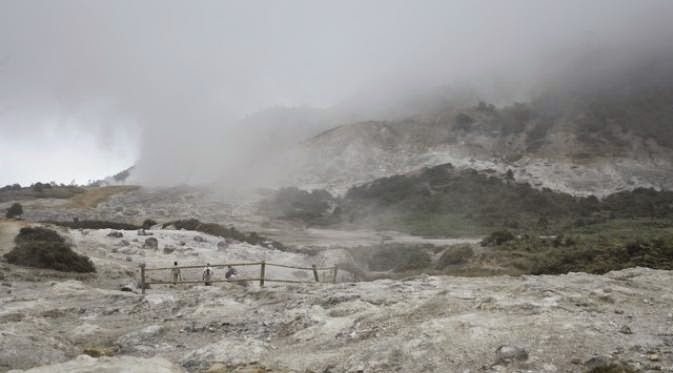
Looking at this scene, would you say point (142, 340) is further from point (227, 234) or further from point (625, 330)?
point (227, 234)

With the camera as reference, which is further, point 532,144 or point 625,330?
point 532,144

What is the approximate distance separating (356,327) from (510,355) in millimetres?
3598

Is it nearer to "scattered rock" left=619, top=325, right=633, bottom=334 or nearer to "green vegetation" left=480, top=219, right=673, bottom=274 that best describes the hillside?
"green vegetation" left=480, top=219, right=673, bottom=274

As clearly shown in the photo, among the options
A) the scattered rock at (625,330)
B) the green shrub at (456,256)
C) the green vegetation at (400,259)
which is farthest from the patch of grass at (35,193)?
the scattered rock at (625,330)

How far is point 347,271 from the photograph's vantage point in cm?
2586

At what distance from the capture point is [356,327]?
11.6m

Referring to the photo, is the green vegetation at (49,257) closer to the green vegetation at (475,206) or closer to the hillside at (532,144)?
the green vegetation at (475,206)

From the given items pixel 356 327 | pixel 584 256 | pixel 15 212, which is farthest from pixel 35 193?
pixel 356 327

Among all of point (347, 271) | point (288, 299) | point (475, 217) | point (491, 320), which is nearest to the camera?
point (491, 320)

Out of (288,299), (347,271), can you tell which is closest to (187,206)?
(347,271)

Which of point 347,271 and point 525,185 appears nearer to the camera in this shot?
point 347,271

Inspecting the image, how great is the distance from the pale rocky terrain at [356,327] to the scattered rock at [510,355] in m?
0.02

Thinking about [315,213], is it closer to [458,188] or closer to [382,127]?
[458,188]

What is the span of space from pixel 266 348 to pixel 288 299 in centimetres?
356
